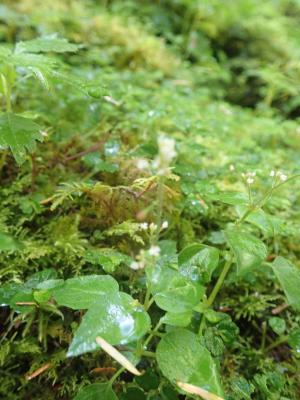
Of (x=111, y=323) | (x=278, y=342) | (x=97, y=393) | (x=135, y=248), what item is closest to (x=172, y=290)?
(x=111, y=323)

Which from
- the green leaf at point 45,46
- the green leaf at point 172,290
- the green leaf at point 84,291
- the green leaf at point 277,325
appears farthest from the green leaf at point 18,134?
the green leaf at point 277,325

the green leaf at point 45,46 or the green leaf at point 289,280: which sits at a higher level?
the green leaf at point 45,46

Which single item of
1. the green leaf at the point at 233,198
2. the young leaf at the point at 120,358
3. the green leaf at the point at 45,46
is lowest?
the young leaf at the point at 120,358

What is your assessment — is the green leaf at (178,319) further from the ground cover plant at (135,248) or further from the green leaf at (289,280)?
the green leaf at (289,280)

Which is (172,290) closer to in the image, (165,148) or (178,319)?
(178,319)

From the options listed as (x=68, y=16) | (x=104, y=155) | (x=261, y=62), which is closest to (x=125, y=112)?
(x=104, y=155)

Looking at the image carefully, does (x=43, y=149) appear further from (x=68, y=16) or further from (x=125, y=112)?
(x=68, y=16)
